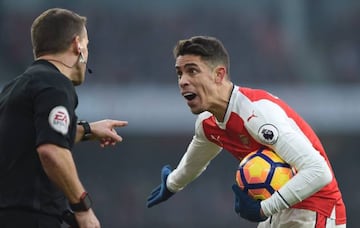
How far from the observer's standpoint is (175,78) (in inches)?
584

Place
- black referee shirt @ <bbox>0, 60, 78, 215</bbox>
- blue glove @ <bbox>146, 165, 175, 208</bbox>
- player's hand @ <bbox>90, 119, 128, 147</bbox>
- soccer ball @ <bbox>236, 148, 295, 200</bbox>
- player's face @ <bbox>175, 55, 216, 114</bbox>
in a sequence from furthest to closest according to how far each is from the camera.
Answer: blue glove @ <bbox>146, 165, 175, 208</bbox> → player's face @ <bbox>175, 55, 216, 114</bbox> → soccer ball @ <bbox>236, 148, 295, 200</bbox> → player's hand @ <bbox>90, 119, 128, 147</bbox> → black referee shirt @ <bbox>0, 60, 78, 215</bbox>

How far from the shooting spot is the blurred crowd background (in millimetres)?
14242

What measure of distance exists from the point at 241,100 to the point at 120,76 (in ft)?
32.9

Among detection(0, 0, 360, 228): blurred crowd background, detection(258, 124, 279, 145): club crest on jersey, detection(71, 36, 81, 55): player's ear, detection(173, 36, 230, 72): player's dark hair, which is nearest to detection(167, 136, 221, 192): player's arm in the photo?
detection(173, 36, 230, 72): player's dark hair

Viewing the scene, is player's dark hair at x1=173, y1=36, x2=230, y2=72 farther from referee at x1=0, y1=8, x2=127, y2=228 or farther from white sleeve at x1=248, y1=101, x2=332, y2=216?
referee at x1=0, y1=8, x2=127, y2=228

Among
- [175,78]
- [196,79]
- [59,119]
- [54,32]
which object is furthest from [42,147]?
[175,78]

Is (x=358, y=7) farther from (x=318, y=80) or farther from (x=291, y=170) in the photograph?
(x=291, y=170)

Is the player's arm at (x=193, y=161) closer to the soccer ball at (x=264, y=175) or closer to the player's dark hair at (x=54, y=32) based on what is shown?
the soccer ball at (x=264, y=175)

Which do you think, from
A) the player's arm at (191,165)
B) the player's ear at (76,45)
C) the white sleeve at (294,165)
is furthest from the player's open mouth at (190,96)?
the player's ear at (76,45)

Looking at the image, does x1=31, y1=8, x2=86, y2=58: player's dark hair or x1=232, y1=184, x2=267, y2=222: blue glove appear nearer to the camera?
x1=31, y1=8, x2=86, y2=58: player's dark hair

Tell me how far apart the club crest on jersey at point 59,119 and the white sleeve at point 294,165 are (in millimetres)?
1283

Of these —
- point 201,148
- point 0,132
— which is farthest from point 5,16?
point 0,132

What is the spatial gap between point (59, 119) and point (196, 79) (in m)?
1.40

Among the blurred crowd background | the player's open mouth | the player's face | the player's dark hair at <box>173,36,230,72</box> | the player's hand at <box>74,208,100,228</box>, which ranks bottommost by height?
the player's hand at <box>74,208,100,228</box>
